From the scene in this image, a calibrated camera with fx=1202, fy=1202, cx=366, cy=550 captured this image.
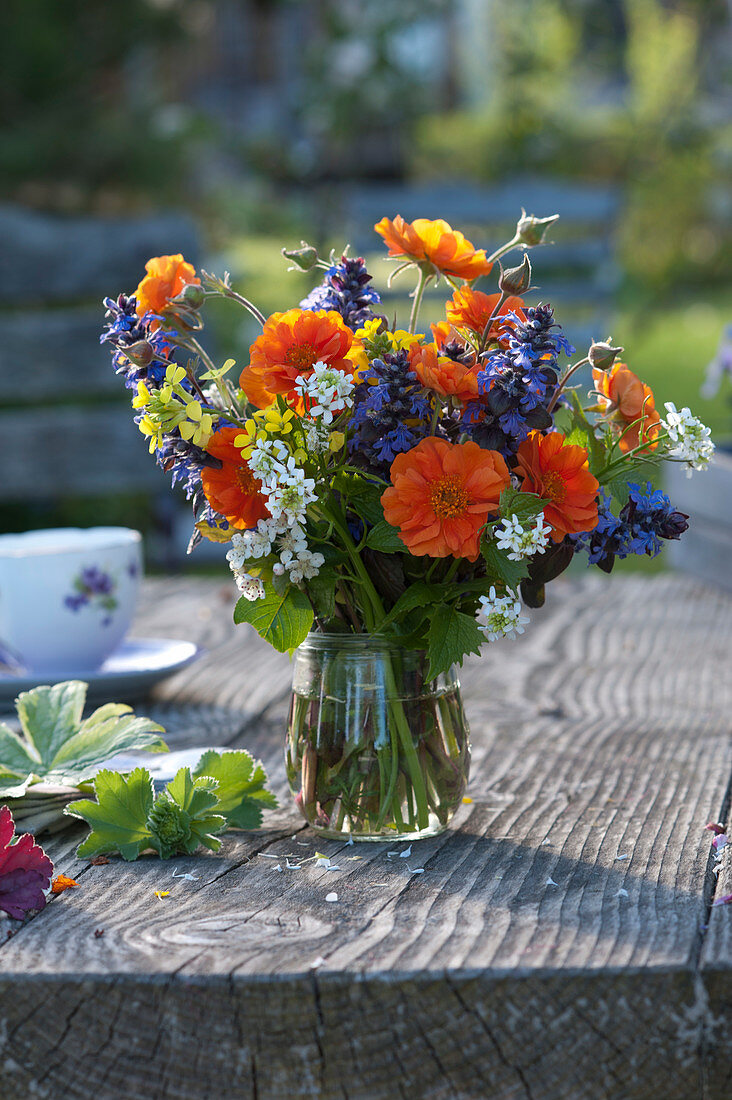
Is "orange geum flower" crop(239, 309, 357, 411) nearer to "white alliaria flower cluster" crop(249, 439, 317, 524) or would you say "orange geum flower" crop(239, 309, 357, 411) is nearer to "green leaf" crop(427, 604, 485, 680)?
"white alliaria flower cluster" crop(249, 439, 317, 524)

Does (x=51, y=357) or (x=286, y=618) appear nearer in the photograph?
(x=286, y=618)

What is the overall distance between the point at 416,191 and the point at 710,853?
5222 millimetres

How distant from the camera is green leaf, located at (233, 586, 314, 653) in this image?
85cm

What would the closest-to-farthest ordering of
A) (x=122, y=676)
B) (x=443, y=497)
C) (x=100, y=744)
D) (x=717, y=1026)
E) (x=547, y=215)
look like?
1. (x=717, y=1026)
2. (x=443, y=497)
3. (x=100, y=744)
4. (x=122, y=676)
5. (x=547, y=215)

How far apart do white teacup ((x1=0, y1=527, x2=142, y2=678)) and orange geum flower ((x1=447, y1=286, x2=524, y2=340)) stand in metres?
0.62

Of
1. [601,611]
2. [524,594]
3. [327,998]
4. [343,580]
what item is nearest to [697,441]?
[524,594]

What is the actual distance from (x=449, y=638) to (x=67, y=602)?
2.05ft

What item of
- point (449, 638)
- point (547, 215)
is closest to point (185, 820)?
point (449, 638)

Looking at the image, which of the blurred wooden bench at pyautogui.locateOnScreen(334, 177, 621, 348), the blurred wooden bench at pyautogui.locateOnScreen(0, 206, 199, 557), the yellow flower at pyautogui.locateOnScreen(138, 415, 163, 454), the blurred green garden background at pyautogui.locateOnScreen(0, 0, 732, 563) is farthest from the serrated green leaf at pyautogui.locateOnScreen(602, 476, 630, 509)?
the blurred wooden bench at pyautogui.locateOnScreen(334, 177, 621, 348)

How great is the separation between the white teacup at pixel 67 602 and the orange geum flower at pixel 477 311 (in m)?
0.62

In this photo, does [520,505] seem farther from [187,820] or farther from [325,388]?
[187,820]

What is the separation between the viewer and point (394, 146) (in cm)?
805

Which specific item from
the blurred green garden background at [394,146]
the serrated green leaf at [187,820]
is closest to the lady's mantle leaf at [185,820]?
the serrated green leaf at [187,820]

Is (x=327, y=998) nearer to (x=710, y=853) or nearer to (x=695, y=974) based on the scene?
(x=695, y=974)
